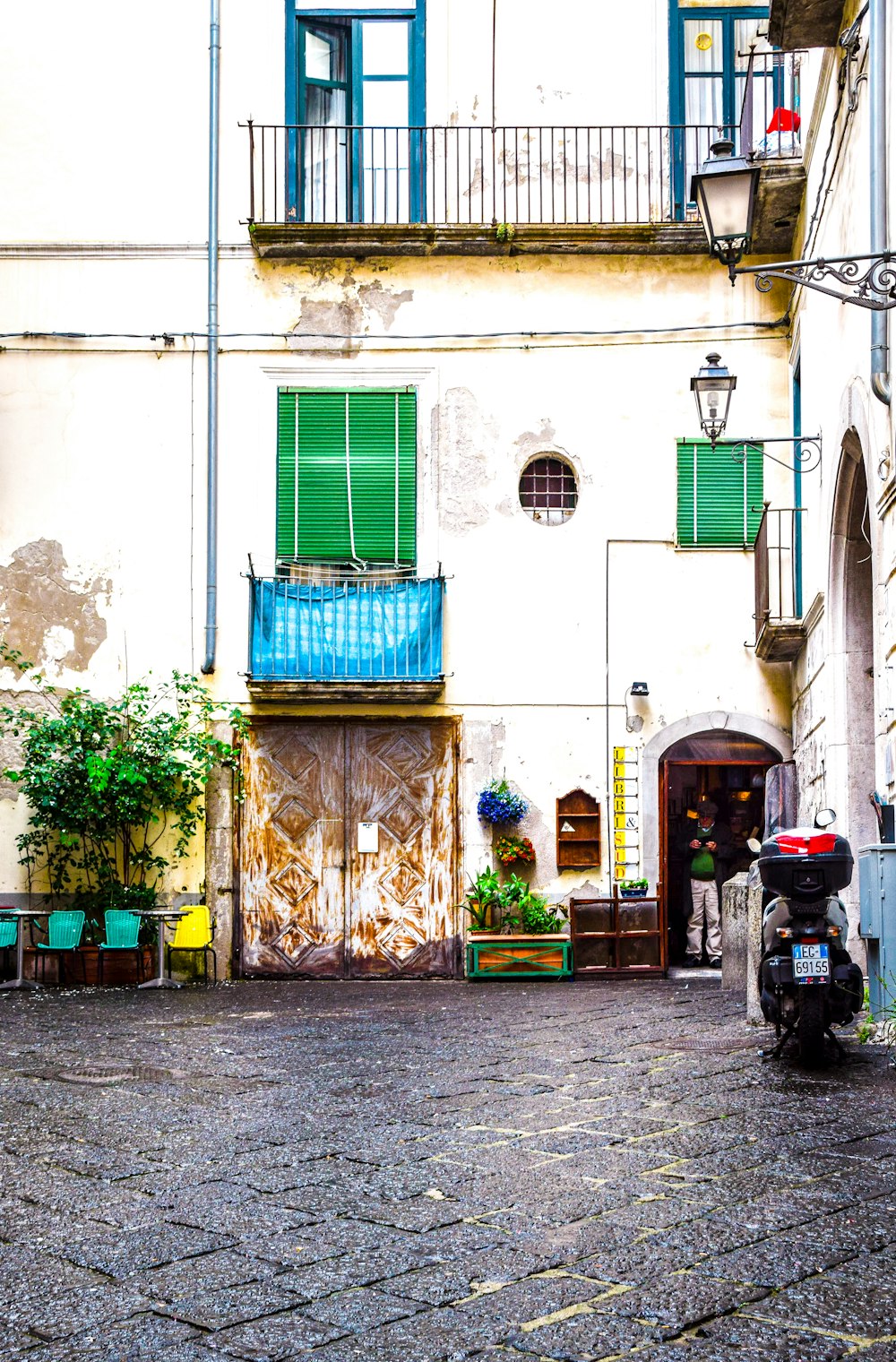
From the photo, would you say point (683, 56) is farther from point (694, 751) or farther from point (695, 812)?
point (695, 812)

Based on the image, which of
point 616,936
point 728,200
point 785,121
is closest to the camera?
point 728,200

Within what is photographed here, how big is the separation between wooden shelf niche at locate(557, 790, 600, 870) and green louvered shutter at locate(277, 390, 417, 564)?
277 cm

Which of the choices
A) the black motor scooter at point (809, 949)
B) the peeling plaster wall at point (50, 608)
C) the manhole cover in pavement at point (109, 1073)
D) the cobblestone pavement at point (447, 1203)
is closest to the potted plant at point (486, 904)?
the peeling plaster wall at point (50, 608)

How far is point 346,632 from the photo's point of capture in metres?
14.6

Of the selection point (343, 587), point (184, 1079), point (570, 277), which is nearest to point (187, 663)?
point (343, 587)

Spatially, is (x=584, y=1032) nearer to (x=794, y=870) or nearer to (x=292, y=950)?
(x=794, y=870)

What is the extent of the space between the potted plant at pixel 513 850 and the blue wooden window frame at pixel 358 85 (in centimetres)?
608

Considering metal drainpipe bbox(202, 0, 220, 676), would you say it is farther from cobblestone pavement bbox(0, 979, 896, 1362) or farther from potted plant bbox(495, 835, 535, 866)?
cobblestone pavement bbox(0, 979, 896, 1362)

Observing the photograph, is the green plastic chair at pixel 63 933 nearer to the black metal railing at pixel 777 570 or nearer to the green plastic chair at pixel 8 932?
the green plastic chair at pixel 8 932

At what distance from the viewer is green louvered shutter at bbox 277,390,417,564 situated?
14.9m

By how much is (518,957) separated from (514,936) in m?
0.19

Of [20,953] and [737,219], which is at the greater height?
[737,219]

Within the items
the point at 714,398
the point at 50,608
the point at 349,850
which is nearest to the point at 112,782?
the point at 50,608

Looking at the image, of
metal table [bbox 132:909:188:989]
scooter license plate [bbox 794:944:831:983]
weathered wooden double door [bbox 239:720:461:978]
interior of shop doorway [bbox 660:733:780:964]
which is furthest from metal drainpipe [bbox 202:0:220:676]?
scooter license plate [bbox 794:944:831:983]
